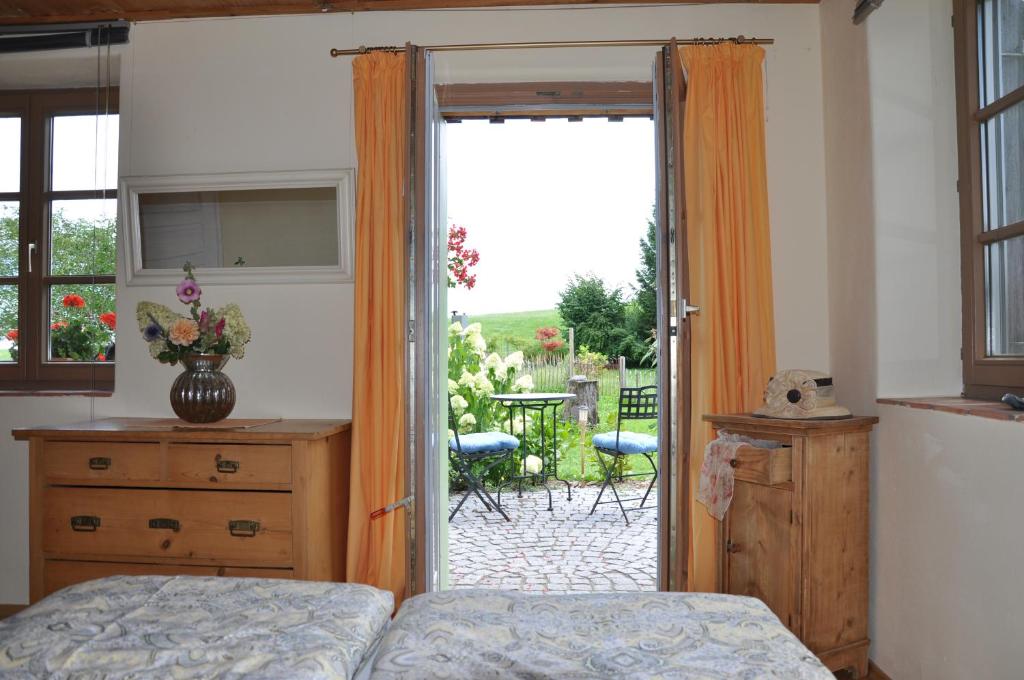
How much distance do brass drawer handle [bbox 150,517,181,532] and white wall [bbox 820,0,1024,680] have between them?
8.09 feet

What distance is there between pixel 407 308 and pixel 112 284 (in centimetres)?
152

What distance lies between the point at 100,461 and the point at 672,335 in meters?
2.20

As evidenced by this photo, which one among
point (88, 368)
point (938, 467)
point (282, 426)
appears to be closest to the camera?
point (938, 467)

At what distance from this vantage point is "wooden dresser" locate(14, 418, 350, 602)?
256 centimetres

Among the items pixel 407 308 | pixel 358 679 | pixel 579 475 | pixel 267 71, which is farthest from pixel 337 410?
pixel 579 475

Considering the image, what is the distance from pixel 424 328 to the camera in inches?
→ 115

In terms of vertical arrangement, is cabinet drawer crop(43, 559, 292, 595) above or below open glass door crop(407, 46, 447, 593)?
below

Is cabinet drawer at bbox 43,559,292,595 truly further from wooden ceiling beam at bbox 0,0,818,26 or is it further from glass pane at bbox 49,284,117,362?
wooden ceiling beam at bbox 0,0,818,26

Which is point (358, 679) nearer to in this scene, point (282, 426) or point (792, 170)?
point (282, 426)

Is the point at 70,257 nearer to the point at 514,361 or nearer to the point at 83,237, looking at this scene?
the point at 83,237

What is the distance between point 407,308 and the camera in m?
2.92

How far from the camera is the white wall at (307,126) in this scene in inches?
118

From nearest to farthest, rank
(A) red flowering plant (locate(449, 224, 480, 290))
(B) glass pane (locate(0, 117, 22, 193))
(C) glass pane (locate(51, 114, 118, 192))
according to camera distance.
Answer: (C) glass pane (locate(51, 114, 118, 192))
(B) glass pane (locate(0, 117, 22, 193))
(A) red flowering plant (locate(449, 224, 480, 290))

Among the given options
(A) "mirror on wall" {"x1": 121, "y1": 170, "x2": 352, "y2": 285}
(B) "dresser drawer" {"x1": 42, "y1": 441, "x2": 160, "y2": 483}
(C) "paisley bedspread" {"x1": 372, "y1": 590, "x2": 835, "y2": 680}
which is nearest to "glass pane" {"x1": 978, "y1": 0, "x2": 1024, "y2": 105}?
(C) "paisley bedspread" {"x1": 372, "y1": 590, "x2": 835, "y2": 680}
